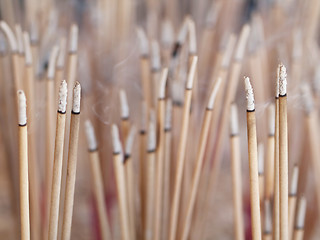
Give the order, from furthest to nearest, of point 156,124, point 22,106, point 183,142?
1. point 156,124
2. point 183,142
3. point 22,106

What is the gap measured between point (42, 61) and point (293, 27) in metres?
0.40

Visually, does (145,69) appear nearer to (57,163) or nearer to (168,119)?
(168,119)

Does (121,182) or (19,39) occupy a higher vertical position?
(19,39)

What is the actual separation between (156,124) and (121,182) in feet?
0.38

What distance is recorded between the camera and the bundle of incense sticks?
1.22 ft

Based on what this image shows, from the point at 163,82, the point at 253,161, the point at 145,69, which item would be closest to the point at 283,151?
the point at 253,161

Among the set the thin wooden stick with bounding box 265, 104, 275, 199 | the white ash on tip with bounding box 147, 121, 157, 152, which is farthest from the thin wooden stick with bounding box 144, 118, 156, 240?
the thin wooden stick with bounding box 265, 104, 275, 199

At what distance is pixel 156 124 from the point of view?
543 millimetres

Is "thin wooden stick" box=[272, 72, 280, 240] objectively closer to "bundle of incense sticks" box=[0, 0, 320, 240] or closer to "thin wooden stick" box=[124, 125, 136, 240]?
"bundle of incense sticks" box=[0, 0, 320, 240]

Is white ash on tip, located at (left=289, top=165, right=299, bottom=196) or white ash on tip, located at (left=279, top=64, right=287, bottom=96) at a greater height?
white ash on tip, located at (left=279, top=64, right=287, bottom=96)

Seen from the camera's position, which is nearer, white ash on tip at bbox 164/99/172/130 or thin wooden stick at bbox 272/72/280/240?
thin wooden stick at bbox 272/72/280/240

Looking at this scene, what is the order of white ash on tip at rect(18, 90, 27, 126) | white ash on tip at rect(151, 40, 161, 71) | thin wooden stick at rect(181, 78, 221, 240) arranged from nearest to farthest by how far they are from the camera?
white ash on tip at rect(18, 90, 27, 126) → thin wooden stick at rect(181, 78, 221, 240) → white ash on tip at rect(151, 40, 161, 71)

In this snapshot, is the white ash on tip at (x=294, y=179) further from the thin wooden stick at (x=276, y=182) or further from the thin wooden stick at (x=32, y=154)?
the thin wooden stick at (x=32, y=154)

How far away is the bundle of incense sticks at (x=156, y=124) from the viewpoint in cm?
37
